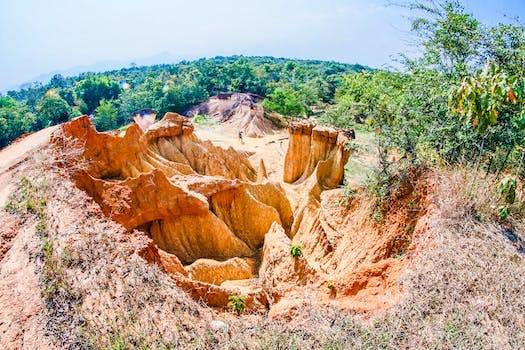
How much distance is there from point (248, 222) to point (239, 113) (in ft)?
123

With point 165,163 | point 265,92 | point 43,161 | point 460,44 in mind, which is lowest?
point 265,92

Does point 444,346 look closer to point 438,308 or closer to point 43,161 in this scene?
point 438,308

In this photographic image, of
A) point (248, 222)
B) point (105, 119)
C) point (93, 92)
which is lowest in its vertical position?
point (105, 119)

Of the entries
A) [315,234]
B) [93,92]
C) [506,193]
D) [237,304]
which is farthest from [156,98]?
[506,193]

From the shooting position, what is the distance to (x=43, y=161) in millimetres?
10141

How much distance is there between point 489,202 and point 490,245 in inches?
41.2

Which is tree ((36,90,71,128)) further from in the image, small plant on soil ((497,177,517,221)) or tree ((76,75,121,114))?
small plant on soil ((497,177,517,221))

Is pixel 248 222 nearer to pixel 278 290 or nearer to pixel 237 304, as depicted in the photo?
pixel 278 290

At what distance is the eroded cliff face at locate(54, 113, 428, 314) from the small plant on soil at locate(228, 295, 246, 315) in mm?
441

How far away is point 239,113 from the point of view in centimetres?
5128

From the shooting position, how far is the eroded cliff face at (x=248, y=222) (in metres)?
8.25

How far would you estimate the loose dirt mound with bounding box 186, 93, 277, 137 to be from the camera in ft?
152

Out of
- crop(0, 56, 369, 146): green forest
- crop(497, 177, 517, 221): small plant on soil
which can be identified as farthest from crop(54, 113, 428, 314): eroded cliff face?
crop(0, 56, 369, 146): green forest

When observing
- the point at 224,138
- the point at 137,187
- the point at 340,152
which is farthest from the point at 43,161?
the point at 224,138
